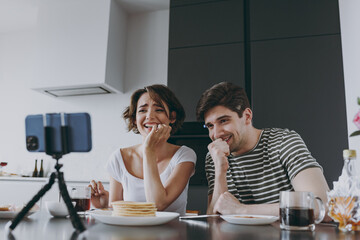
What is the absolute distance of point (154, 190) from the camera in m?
1.58

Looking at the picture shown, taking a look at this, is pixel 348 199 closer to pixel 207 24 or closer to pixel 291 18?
pixel 291 18

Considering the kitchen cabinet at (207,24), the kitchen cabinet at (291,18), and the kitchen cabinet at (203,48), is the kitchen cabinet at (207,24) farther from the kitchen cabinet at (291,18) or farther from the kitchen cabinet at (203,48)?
the kitchen cabinet at (291,18)

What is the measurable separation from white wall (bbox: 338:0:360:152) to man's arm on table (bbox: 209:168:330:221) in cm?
116

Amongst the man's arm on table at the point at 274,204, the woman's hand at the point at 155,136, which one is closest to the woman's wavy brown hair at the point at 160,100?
the woman's hand at the point at 155,136

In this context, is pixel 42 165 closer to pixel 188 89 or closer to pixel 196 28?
pixel 188 89

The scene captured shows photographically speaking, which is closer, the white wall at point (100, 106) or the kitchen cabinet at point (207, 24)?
the kitchen cabinet at point (207, 24)

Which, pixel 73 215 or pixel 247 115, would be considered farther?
pixel 247 115

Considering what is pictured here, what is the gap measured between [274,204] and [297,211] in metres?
0.34

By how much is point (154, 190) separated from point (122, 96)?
240 centimetres

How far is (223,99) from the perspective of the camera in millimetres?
1759

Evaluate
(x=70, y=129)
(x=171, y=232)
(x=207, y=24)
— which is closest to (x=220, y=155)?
(x=171, y=232)

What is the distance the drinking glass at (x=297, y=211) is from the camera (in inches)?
36.8

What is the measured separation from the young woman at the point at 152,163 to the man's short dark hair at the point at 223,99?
219 mm

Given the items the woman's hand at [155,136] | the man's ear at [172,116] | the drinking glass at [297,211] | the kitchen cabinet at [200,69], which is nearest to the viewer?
the drinking glass at [297,211]
